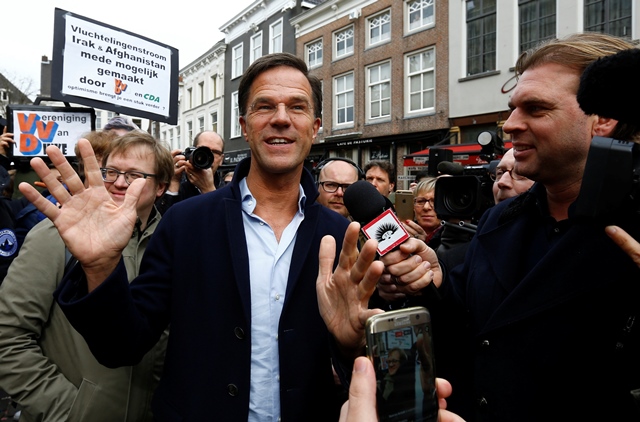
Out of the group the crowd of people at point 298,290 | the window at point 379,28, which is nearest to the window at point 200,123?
the window at point 379,28

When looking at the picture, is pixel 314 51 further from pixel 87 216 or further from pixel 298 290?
pixel 87 216

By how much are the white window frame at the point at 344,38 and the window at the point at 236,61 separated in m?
6.96

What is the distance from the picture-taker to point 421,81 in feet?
47.3

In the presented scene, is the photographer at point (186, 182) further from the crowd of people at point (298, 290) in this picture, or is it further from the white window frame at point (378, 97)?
the white window frame at point (378, 97)

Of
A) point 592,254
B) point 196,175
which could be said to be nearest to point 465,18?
point 196,175

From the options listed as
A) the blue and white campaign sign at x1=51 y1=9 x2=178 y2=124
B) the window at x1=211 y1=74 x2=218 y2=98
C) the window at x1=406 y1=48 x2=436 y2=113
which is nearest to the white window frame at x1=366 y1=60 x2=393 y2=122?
the window at x1=406 y1=48 x2=436 y2=113

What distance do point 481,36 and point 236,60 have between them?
45.6 ft

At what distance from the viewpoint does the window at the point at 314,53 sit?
60.1 ft

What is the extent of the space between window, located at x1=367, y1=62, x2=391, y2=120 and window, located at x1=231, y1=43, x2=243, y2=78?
30.1 feet

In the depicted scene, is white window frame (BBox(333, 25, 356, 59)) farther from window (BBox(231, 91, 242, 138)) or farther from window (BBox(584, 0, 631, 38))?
window (BBox(584, 0, 631, 38))

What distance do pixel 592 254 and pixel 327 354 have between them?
0.87 m

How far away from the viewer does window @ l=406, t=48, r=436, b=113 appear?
554 inches

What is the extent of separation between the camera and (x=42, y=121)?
10.8ft

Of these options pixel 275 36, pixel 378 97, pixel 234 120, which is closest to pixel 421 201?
pixel 378 97
